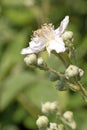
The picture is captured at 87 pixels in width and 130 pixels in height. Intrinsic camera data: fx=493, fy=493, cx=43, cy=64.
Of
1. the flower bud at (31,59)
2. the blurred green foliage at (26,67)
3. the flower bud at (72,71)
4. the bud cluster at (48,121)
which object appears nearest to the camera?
the flower bud at (72,71)

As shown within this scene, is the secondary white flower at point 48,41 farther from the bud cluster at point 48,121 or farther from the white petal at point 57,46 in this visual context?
the bud cluster at point 48,121

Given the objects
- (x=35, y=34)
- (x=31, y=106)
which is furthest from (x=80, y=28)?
(x=35, y=34)

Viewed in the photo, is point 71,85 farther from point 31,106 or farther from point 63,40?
point 31,106

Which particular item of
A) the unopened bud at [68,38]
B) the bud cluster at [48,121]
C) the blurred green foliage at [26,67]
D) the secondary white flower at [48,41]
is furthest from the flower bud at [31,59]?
the blurred green foliage at [26,67]

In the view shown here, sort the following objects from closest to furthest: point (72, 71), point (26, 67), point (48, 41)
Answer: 1. point (72, 71)
2. point (48, 41)
3. point (26, 67)

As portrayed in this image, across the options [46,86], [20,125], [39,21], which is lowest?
[20,125]

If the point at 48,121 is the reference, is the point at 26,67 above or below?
above

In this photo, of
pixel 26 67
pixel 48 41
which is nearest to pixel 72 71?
pixel 48 41

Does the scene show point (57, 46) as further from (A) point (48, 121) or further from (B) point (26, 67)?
(B) point (26, 67)
